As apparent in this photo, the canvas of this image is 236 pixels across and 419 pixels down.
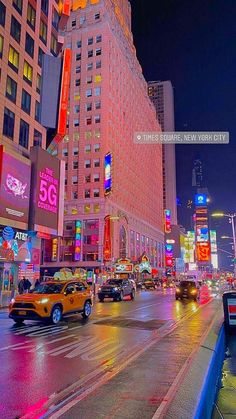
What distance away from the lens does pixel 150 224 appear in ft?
383

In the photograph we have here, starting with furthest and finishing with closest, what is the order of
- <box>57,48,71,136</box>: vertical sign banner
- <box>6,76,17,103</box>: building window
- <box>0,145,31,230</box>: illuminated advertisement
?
<box>57,48,71,136</box>: vertical sign banner, <box>6,76,17,103</box>: building window, <box>0,145,31,230</box>: illuminated advertisement

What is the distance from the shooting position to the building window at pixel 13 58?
3444 centimetres

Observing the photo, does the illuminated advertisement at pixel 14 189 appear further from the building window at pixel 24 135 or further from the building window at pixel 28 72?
the building window at pixel 28 72

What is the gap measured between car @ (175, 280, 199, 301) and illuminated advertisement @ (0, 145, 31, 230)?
1512cm

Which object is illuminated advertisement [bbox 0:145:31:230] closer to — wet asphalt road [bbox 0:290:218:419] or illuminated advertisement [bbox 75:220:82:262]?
wet asphalt road [bbox 0:290:218:419]

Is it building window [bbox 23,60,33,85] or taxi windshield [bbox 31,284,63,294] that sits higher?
building window [bbox 23,60,33,85]

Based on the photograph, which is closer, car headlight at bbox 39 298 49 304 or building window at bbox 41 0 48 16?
car headlight at bbox 39 298 49 304

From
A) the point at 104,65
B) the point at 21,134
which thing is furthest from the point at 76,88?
the point at 21,134

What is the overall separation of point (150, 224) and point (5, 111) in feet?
286

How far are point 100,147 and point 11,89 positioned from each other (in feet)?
149

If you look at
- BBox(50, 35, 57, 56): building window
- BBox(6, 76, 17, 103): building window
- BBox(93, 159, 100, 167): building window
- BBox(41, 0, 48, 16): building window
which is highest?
BBox(41, 0, 48, 16): building window

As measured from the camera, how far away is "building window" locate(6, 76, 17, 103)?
33.9m

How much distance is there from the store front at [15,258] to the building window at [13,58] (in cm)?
1559

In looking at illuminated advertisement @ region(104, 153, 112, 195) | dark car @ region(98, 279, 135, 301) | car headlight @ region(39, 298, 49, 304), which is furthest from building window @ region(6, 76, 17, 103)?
illuminated advertisement @ region(104, 153, 112, 195)
